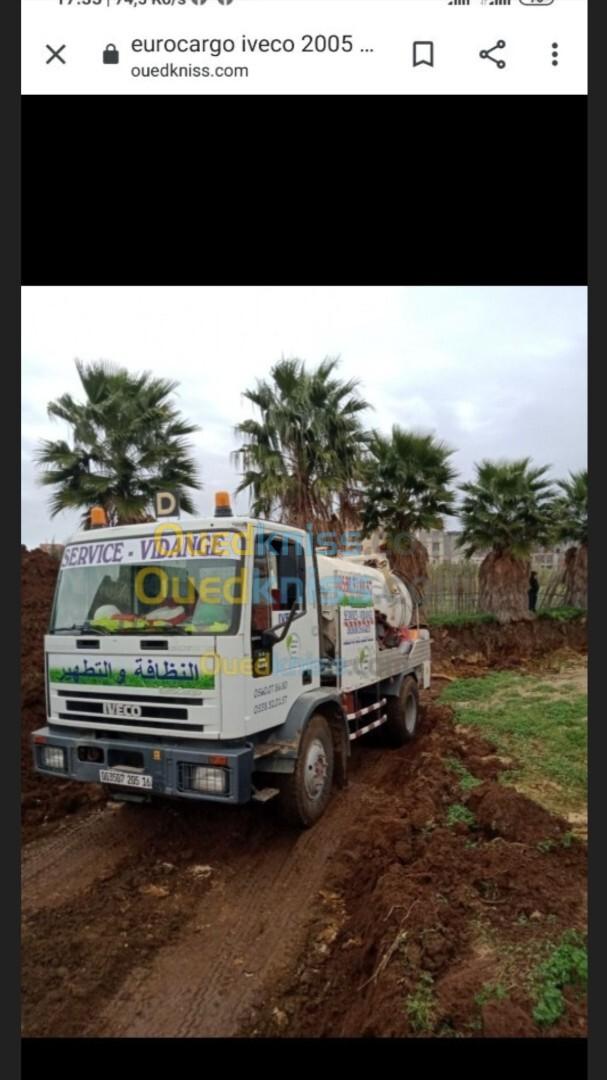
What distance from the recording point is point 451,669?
16.5 meters

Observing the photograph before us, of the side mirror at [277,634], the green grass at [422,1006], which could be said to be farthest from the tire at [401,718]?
the green grass at [422,1006]

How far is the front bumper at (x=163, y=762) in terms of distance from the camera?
4355mm

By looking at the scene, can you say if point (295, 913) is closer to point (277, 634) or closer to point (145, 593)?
point (277, 634)

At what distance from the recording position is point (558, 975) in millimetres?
3131

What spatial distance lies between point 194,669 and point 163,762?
2.61ft

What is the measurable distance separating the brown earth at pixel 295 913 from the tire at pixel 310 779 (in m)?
0.32

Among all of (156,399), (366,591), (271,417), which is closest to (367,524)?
(271,417)

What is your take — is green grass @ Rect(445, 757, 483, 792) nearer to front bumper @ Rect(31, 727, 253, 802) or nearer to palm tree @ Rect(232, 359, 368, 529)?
front bumper @ Rect(31, 727, 253, 802)

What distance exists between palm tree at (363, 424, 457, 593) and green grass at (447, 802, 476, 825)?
9.57 meters

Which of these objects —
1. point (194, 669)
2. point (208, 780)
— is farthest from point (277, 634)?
point (208, 780)

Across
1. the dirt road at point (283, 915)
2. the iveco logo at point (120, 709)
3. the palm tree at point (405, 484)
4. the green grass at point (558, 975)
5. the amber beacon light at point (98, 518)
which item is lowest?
the dirt road at point (283, 915)

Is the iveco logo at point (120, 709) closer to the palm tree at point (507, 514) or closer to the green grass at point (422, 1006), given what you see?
the green grass at point (422, 1006)

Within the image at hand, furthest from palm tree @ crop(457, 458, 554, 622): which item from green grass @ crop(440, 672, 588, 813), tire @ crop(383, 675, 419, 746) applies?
tire @ crop(383, 675, 419, 746)

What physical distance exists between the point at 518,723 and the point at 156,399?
28.8ft
